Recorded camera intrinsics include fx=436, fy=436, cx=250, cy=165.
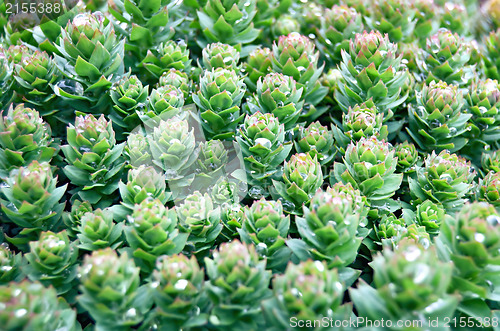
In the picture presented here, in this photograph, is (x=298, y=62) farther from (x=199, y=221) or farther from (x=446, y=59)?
(x=199, y=221)

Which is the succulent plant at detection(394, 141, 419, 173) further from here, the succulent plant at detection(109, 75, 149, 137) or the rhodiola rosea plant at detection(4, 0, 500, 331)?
the succulent plant at detection(109, 75, 149, 137)

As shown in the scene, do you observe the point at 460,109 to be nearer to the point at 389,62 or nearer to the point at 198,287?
the point at 389,62

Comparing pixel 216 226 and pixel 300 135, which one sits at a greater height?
pixel 300 135

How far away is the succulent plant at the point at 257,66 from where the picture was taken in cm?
193

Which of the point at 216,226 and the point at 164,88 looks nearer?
the point at 216,226

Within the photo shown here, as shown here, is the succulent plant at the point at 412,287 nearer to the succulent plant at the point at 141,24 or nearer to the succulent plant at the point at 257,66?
the succulent plant at the point at 257,66

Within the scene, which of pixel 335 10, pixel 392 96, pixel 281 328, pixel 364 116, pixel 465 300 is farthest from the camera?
pixel 335 10

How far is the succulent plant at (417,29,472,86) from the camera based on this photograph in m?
2.00

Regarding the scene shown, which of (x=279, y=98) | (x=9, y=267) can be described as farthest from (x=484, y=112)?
(x=9, y=267)

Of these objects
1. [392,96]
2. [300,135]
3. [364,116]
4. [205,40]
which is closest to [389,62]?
[392,96]

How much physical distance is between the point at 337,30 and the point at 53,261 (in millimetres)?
1610

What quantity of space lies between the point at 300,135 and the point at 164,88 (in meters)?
0.58

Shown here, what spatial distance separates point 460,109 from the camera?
1.89m

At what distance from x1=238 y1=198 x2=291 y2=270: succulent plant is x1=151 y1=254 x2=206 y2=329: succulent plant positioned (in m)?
0.23
